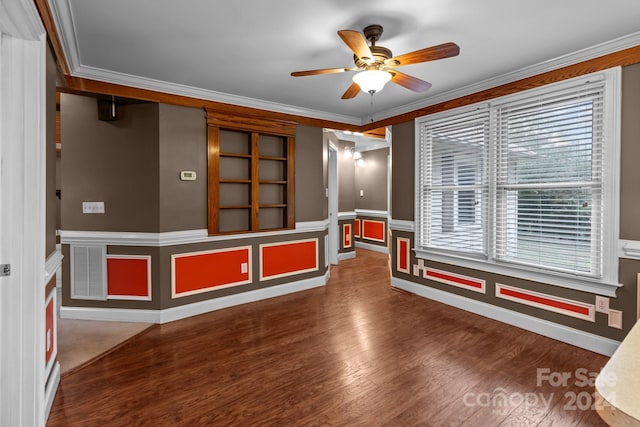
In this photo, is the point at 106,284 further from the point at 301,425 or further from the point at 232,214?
the point at 301,425

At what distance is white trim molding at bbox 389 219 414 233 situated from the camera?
438 cm

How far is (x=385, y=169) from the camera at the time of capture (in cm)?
719

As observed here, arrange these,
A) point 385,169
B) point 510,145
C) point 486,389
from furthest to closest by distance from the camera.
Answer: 1. point 385,169
2. point 510,145
3. point 486,389

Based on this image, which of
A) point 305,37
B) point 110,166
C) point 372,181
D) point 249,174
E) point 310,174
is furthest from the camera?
point 372,181

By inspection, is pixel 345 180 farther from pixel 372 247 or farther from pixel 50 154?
pixel 50 154

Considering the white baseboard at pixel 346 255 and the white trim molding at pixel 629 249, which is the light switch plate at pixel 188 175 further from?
the white trim molding at pixel 629 249

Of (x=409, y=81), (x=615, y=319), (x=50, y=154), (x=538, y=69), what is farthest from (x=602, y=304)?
(x=50, y=154)

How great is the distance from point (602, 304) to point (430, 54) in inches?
98.8

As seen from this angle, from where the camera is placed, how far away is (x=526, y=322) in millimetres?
3201

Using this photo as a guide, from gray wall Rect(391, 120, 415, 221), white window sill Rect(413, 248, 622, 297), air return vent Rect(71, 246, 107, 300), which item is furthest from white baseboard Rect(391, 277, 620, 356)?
air return vent Rect(71, 246, 107, 300)

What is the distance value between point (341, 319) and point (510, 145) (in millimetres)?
2490

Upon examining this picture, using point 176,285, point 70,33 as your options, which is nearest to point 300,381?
point 176,285

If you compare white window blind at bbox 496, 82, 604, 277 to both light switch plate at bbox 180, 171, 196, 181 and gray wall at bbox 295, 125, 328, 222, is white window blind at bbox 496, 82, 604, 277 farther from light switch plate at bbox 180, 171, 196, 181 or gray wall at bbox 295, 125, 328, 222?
light switch plate at bbox 180, 171, 196, 181

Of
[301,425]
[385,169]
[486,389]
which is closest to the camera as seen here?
[301,425]
